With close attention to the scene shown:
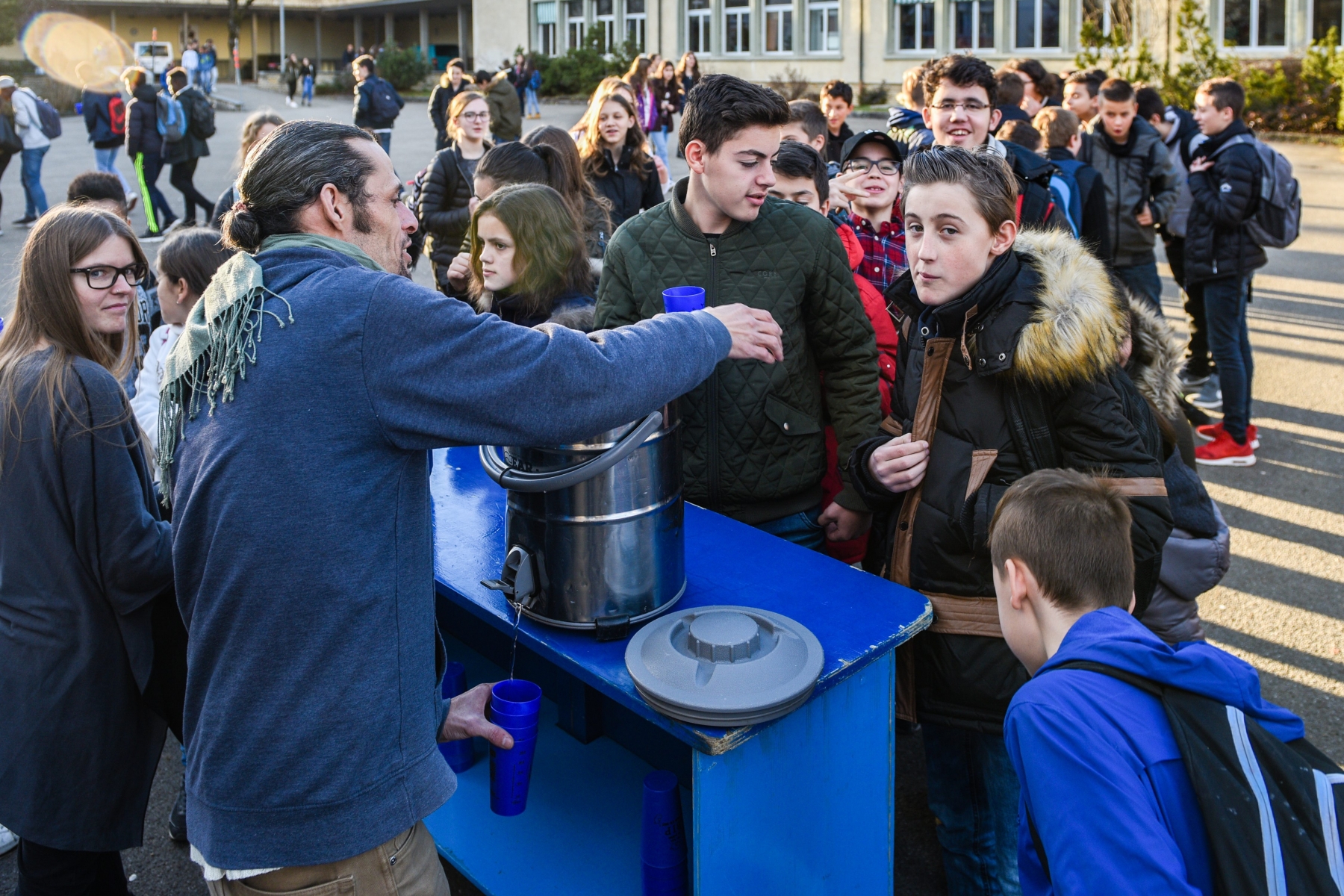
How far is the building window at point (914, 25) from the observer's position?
2970cm

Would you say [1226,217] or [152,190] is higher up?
[152,190]

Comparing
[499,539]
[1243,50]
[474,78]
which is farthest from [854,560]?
[1243,50]

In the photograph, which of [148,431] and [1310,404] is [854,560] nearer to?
[148,431]

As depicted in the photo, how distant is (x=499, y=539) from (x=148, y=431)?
1397 millimetres

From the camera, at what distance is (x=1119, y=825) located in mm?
1379

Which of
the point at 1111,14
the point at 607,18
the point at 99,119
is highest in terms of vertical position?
the point at 607,18

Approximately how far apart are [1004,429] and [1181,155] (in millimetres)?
6085

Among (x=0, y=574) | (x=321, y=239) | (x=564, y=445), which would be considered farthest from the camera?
(x=0, y=574)

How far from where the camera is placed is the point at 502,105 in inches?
388

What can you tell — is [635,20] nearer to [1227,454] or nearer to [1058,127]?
[1058,127]

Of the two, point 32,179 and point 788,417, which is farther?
point 32,179

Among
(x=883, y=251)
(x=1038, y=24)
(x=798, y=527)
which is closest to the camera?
(x=798, y=527)

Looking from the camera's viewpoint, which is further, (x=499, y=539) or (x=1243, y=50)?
(x=1243, y=50)

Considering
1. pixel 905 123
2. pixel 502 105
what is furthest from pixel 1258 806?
pixel 502 105
